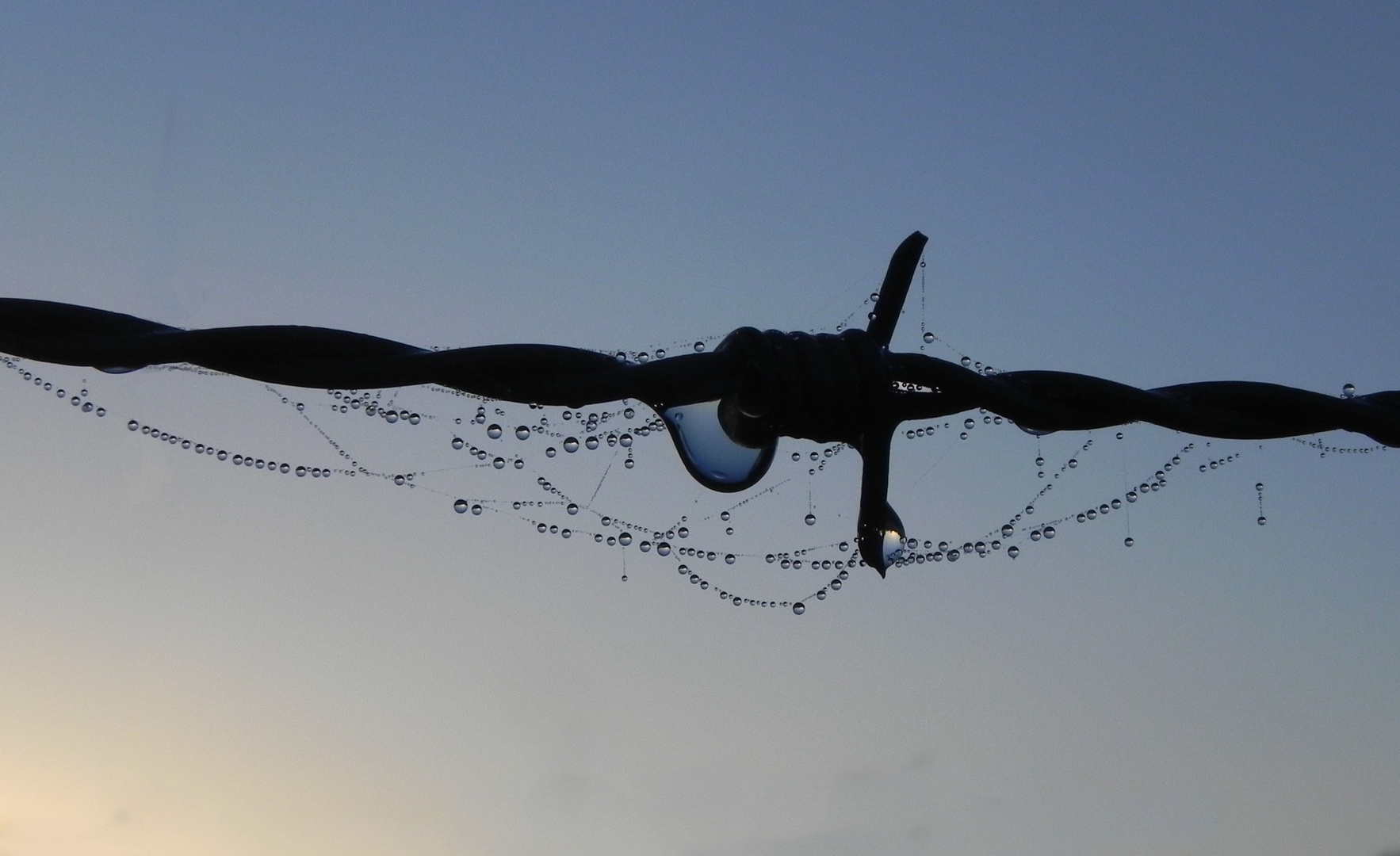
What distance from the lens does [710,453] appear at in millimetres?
2082

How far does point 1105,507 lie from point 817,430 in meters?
2.13

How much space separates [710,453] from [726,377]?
0.14m

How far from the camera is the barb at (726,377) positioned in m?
1.88

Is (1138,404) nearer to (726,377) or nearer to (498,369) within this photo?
(726,377)

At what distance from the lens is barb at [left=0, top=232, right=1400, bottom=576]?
1875mm

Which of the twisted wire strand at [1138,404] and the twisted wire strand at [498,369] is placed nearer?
the twisted wire strand at [498,369]

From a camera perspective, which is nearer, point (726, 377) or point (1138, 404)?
point (726, 377)

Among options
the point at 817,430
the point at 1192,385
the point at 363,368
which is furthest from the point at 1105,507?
the point at 363,368

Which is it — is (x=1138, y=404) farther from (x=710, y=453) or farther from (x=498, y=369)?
(x=498, y=369)

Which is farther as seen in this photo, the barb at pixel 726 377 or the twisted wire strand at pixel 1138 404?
the twisted wire strand at pixel 1138 404

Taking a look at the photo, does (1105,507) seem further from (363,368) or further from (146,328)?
(146,328)

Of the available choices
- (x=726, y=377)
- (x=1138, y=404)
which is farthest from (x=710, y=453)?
(x=1138, y=404)

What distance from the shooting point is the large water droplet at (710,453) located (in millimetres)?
2062

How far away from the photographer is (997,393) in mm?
2207
